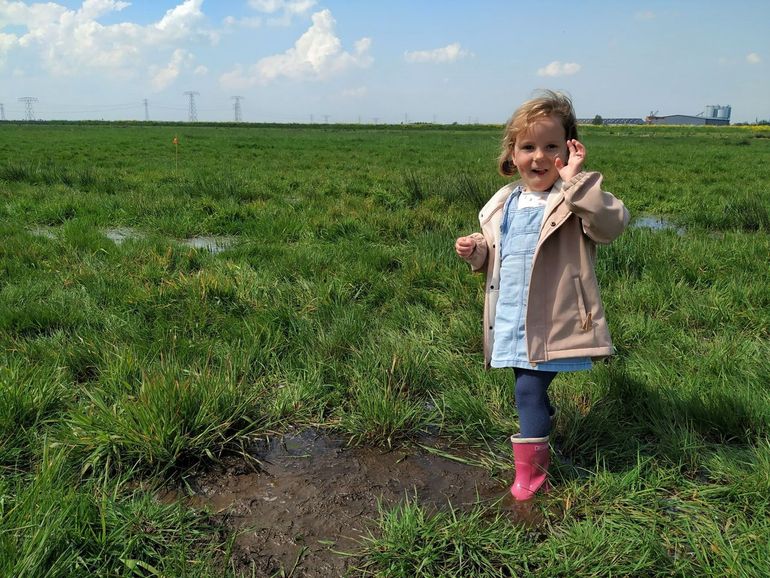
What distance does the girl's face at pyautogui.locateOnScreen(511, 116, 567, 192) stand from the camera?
2.03 m

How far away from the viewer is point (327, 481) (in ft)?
7.20

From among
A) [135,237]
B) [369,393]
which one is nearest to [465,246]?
[369,393]

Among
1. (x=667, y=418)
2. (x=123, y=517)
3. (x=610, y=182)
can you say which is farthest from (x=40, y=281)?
(x=610, y=182)

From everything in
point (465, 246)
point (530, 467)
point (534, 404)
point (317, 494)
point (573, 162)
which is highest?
point (573, 162)

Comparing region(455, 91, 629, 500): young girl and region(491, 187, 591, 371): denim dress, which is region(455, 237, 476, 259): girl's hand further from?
region(491, 187, 591, 371): denim dress

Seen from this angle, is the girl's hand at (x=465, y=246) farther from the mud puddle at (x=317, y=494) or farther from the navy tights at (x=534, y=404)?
the mud puddle at (x=317, y=494)

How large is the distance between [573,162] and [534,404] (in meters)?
0.92

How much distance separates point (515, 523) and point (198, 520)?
1.14 m

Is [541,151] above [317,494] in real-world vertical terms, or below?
above

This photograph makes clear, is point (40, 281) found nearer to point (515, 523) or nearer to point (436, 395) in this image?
point (436, 395)

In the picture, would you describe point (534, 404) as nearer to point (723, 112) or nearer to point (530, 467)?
point (530, 467)

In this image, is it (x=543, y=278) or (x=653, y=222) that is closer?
(x=543, y=278)

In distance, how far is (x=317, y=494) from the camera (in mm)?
2119

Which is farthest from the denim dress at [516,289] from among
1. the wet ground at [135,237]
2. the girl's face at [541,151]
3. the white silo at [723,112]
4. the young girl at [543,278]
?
the white silo at [723,112]
